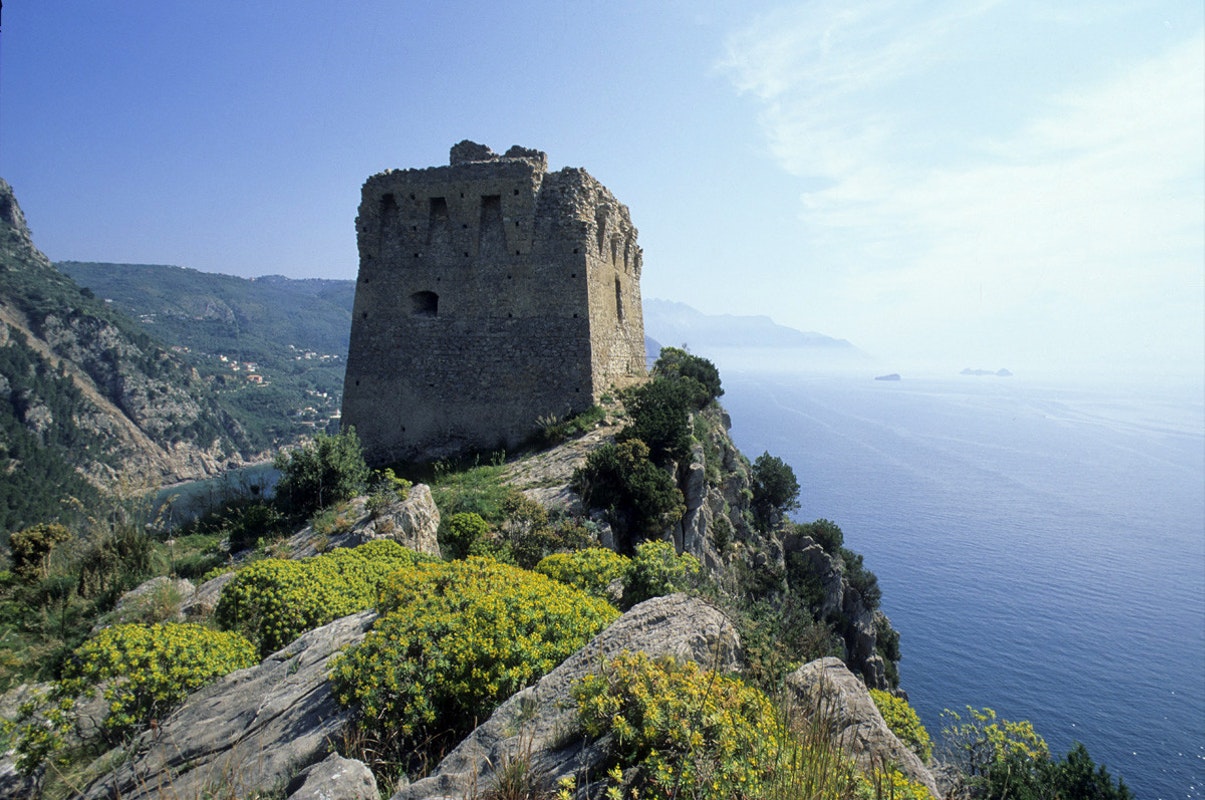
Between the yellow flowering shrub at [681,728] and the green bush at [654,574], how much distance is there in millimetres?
2824

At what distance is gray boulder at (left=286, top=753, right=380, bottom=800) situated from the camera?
3471mm

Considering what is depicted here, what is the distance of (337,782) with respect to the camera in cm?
355

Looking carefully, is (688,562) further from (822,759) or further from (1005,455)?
(1005,455)

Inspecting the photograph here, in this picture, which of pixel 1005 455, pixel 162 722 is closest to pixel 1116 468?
pixel 1005 455

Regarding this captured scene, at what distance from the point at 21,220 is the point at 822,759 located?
160767mm

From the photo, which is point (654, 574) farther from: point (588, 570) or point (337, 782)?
point (337, 782)

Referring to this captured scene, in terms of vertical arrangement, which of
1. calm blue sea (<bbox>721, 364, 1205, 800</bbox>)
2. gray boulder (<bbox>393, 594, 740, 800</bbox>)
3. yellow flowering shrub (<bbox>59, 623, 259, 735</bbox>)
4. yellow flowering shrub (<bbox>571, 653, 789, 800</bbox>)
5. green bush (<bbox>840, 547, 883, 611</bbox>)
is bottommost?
calm blue sea (<bbox>721, 364, 1205, 800</bbox>)

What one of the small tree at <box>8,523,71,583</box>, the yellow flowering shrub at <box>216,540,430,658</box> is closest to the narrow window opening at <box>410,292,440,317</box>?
the small tree at <box>8,523,71,583</box>

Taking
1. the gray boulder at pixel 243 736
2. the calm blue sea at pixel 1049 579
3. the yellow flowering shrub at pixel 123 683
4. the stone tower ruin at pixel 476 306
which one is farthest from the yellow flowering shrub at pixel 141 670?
the calm blue sea at pixel 1049 579

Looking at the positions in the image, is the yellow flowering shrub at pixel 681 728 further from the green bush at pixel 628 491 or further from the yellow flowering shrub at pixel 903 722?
the green bush at pixel 628 491

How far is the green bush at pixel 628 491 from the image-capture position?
1275cm

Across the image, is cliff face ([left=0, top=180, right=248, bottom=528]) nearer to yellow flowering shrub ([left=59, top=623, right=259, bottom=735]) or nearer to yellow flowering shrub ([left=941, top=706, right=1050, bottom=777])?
yellow flowering shrub ([left=59, top=623, right=259, bottom=735])

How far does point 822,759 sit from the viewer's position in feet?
→ 10.1

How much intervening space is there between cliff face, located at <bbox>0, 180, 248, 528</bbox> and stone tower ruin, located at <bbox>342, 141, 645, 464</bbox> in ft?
244
